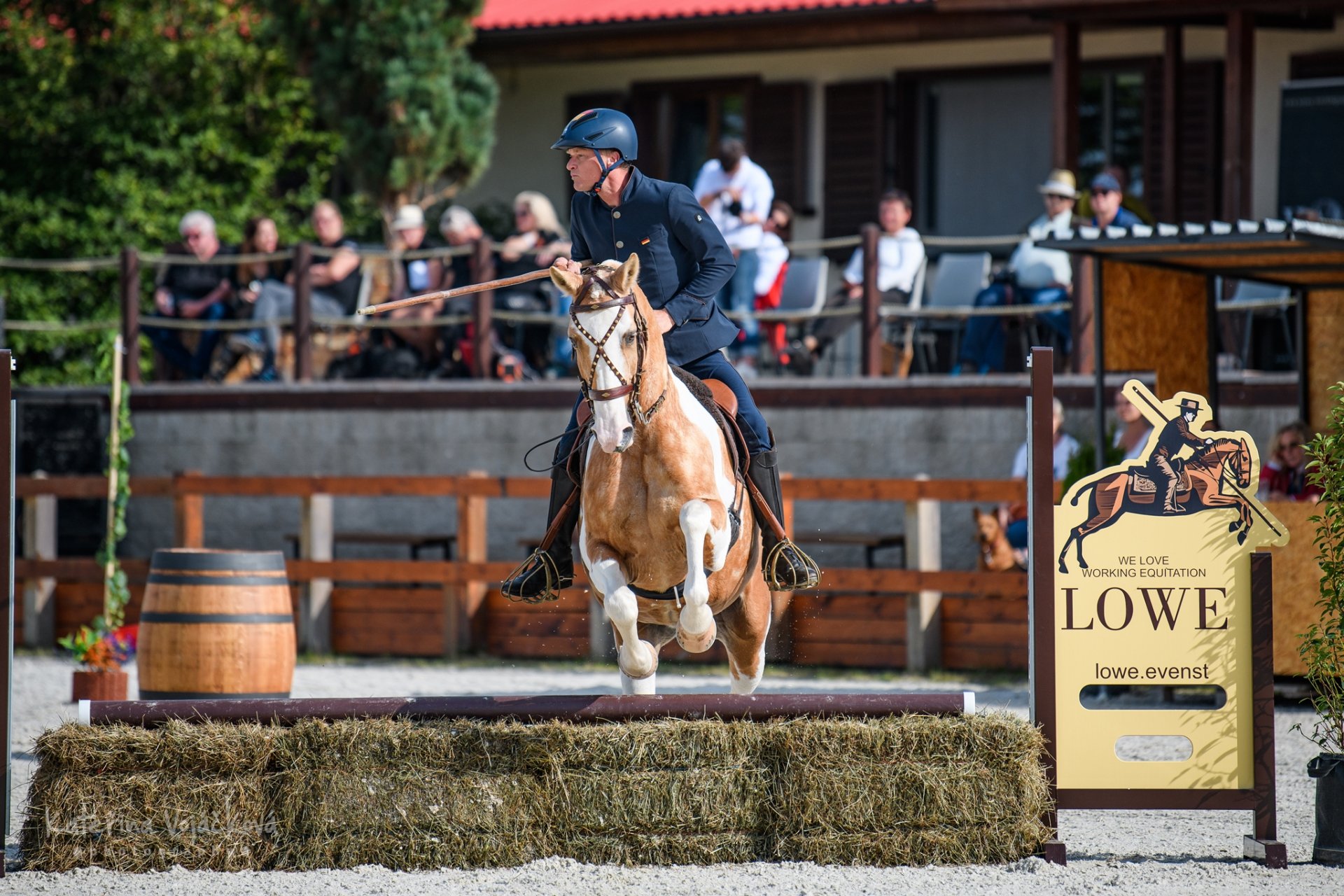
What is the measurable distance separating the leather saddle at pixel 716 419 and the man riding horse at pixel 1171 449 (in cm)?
153

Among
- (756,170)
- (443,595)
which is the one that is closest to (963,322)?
(756,170)

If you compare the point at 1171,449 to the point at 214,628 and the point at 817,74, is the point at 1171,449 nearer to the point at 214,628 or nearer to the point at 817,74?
the point at 214,628

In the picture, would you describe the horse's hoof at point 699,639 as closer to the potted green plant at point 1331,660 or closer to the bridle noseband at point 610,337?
the bridle noseband at point 610,337

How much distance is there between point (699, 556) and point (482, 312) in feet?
25.6

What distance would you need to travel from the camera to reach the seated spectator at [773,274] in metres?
13.6

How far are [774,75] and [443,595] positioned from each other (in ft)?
26.1

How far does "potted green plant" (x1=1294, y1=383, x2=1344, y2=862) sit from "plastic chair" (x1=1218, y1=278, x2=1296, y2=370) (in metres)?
6.01

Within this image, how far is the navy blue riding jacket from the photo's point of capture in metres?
6.65

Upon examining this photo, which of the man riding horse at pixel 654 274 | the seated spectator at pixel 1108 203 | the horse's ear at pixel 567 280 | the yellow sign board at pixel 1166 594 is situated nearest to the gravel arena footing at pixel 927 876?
the yellow sign board at pixel 1166 594

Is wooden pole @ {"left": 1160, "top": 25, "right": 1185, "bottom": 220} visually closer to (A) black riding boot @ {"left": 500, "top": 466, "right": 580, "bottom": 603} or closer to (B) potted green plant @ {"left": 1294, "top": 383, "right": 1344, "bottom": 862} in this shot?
(B) potted green plant @ {"left": 1294, "top": 383, "right": 1344, "bottom": 862}

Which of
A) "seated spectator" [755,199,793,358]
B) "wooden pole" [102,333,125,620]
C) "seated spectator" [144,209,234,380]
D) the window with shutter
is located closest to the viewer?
"wooden pole" [102,333,125,620]

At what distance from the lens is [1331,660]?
21.4 feet

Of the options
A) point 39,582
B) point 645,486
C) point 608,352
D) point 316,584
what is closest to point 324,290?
point 316,584

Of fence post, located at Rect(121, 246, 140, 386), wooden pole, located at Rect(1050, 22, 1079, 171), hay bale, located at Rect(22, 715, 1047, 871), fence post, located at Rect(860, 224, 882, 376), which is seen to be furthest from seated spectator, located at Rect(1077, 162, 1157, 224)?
fence post, located at Rect(121, 246, 140, 386)
